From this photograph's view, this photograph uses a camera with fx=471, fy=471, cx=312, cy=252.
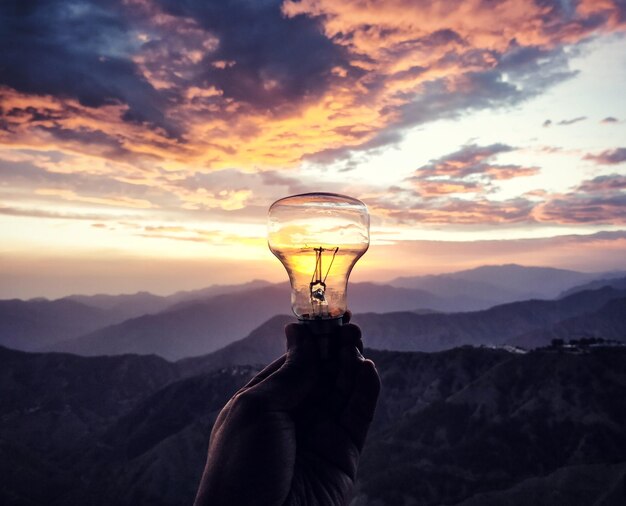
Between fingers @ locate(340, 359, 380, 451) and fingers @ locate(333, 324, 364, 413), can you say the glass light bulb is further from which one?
fingers @ locate(340, 359, 380, 451)

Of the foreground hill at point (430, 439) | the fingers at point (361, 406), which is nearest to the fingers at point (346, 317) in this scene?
the fingers at point (361, 406)

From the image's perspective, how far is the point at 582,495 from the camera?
50438 mm

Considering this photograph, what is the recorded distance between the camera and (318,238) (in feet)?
18.2

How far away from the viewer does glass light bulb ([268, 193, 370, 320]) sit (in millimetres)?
5559

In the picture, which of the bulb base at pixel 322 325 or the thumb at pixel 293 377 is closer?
the thumb at pixel 293 377

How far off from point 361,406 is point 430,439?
3314 inches

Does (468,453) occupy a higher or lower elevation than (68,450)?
higher

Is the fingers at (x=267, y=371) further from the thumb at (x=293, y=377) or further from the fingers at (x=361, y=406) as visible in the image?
the fingers at (x=361, y=406)

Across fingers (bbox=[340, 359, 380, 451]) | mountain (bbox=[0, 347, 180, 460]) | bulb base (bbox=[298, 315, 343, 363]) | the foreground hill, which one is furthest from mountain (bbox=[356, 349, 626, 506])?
mountain (bbox=[0, 347, 180, 460])

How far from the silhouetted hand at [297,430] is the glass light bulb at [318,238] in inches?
27.2

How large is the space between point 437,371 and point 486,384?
19939mm

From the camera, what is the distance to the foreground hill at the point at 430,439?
64500 mm

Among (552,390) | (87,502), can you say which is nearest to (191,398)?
(87,502)

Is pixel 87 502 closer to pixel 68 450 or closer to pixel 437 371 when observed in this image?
pixel 68 450
